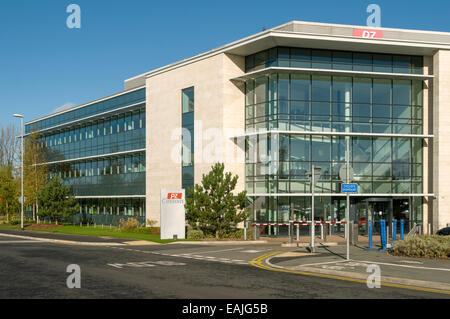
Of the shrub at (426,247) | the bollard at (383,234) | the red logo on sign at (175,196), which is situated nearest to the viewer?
the shrub at (426,247)

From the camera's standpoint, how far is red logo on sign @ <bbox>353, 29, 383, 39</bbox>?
31.1 meters

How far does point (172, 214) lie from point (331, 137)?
36.8ft

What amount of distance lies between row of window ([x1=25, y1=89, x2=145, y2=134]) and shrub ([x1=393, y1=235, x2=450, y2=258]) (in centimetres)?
2842

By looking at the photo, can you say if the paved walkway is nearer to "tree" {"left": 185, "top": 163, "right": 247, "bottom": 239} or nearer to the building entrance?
"tree" {"left": 185, "top": 163, "right": 247, "bottom": 239}

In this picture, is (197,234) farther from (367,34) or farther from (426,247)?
(367,34)

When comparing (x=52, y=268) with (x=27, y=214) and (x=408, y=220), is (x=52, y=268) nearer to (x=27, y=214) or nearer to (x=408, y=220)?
(x=408, y=220)

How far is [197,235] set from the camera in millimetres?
30438

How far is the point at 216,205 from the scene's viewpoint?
96.9ft

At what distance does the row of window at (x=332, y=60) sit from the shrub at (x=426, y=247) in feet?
50.3

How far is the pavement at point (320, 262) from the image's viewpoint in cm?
1344

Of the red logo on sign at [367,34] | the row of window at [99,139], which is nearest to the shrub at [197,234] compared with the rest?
the row of window at [99,139]

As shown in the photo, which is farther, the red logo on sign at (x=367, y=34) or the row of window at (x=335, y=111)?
the row of window at (x=335, y=111)
